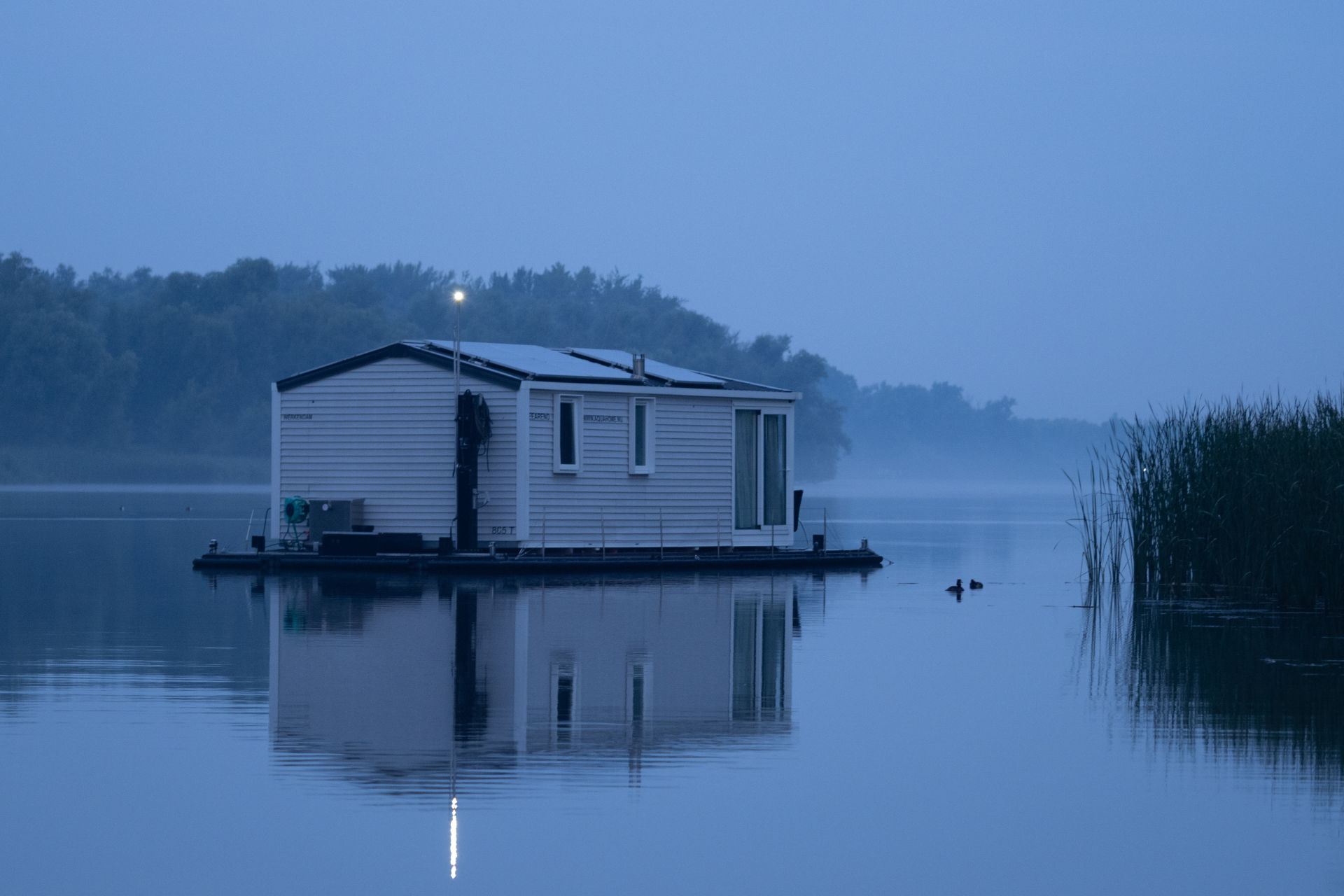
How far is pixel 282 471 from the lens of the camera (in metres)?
33.9

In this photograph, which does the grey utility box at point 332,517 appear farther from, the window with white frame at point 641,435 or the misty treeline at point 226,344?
the misty treeline at point 226,344

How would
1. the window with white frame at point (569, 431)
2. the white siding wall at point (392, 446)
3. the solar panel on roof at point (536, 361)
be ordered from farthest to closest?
the solar panel on roof at point (536, 361) → the window with white frame at point (569, 431) → the white siding wall at point (392, 446)

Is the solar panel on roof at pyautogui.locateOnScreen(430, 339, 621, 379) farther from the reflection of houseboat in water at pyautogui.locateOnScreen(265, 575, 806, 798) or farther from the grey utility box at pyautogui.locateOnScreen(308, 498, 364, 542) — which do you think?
the reflection of houseboat in water at pyautogui.locateOnScreen(265, 575, 806, 798)

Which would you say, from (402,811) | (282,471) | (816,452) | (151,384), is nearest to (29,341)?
(151,384)

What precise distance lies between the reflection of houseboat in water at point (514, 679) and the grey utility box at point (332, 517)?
4.98m

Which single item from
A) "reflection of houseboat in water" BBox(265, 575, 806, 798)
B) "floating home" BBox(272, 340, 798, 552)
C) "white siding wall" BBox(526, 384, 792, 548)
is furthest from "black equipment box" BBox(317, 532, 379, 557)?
"reflection of houseboat in water" BBox(265, 575, 806, 798)

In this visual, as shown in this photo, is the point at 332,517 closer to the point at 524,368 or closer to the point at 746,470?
the point at 524,368

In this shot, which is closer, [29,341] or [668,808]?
[668,808]

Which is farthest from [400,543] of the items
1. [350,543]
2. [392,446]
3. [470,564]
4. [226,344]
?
[226,344]

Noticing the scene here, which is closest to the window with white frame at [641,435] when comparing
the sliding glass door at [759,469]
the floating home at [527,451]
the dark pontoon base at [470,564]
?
the floating home at [527,451]

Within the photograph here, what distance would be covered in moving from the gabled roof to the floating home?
0.04 meters

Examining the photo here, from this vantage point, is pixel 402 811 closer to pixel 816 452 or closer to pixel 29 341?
pixel 29 341

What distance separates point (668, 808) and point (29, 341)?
340ft

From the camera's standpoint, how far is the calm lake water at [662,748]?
9.37m
